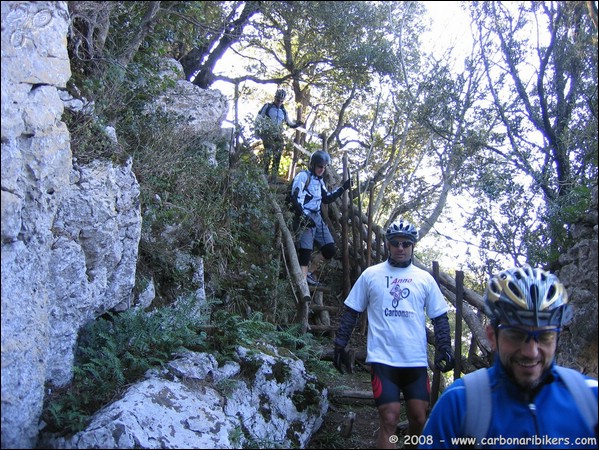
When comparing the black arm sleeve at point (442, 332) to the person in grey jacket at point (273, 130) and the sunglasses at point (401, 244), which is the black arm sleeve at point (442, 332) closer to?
the sunglasses at point (401, 244)

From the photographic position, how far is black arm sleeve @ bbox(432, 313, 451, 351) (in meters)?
4.97

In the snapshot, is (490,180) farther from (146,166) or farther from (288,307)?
(146,166)

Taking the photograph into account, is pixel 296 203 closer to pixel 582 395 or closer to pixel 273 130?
pixel 273 130

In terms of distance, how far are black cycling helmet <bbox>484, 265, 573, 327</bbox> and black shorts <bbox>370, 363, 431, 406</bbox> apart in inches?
70.1

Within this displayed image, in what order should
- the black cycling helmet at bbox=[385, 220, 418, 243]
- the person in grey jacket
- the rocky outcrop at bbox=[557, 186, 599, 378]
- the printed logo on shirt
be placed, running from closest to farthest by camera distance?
the rocky outcrop at bbox=[557, 186, 599, 378] < the printed logo on shirt < the black cycling helmet at bbox=[385, 220, 418, 243] < the person in grey jacket

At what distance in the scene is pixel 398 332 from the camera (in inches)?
190

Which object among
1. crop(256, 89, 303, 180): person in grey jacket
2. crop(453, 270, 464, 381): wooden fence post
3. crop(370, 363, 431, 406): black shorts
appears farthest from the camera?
crop(256, 89, 303, 180): person in grey jacket

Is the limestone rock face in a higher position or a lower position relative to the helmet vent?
lower

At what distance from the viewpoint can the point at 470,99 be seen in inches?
378

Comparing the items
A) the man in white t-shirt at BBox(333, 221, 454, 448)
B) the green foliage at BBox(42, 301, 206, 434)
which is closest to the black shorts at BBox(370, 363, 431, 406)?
the man in white t-shirt at BBox(333, 221, 454, 448)

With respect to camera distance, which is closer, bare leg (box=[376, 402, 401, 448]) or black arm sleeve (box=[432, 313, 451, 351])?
bare leg (box=[376, 402, 401, 448])

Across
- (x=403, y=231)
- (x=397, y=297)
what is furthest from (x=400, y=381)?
(x=403, y=231)

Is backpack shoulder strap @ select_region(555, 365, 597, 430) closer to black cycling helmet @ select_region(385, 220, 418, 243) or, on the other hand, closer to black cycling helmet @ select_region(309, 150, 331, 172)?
black cycling helmet @ select_region(385, 220, 418, 243)

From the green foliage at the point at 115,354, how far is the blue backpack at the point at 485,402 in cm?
270
